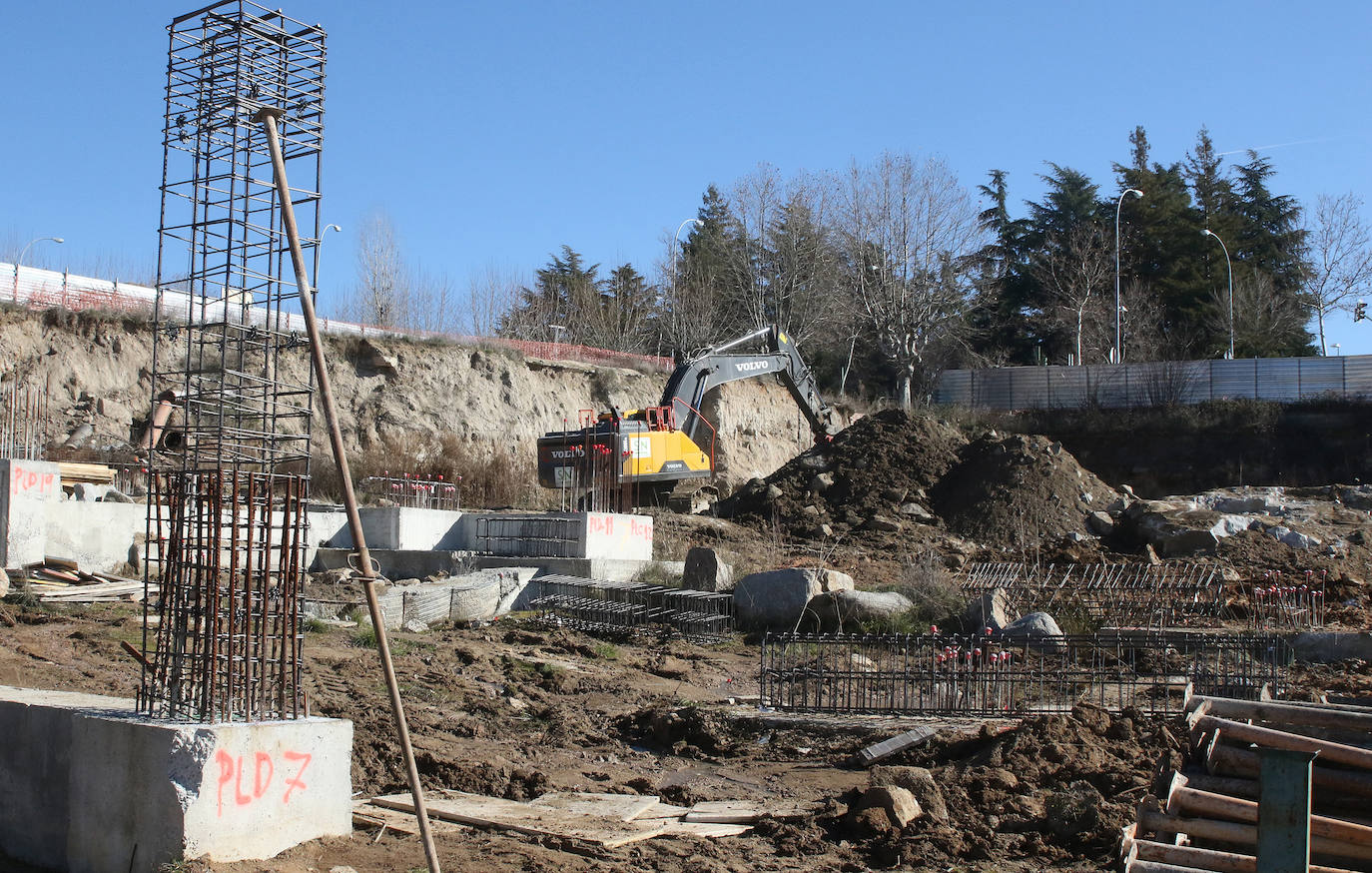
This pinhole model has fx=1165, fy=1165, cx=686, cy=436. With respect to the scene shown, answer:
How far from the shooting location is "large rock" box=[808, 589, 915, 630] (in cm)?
1623

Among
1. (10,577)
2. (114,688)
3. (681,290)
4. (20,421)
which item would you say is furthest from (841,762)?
(681,290)

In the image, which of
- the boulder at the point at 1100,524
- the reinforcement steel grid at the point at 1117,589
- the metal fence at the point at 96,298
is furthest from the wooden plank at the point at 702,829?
the metal fence at the point at 96,298

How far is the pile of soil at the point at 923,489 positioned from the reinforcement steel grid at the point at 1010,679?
1065 centimetres

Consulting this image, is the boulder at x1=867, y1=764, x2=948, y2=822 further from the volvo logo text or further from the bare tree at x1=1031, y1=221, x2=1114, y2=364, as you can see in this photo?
the bare tree at x1=1031, y1=221, x2=1114, y2=364

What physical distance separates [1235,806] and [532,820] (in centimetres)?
391

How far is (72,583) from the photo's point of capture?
572 inches

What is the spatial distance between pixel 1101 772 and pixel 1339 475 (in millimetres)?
31698

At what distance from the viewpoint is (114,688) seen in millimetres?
9117

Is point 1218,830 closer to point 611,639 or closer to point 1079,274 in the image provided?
point 611,639

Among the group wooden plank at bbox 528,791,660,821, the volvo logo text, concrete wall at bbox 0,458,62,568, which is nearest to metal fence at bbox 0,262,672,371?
the volvo logo text

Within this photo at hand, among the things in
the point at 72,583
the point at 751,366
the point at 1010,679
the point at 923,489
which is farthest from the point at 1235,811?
the point at 751,366

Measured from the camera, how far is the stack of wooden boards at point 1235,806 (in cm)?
525

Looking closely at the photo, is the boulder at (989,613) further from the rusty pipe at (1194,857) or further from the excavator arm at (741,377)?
the excavator arm at (741,377)

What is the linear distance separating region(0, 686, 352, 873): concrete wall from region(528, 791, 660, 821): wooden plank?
191cm
